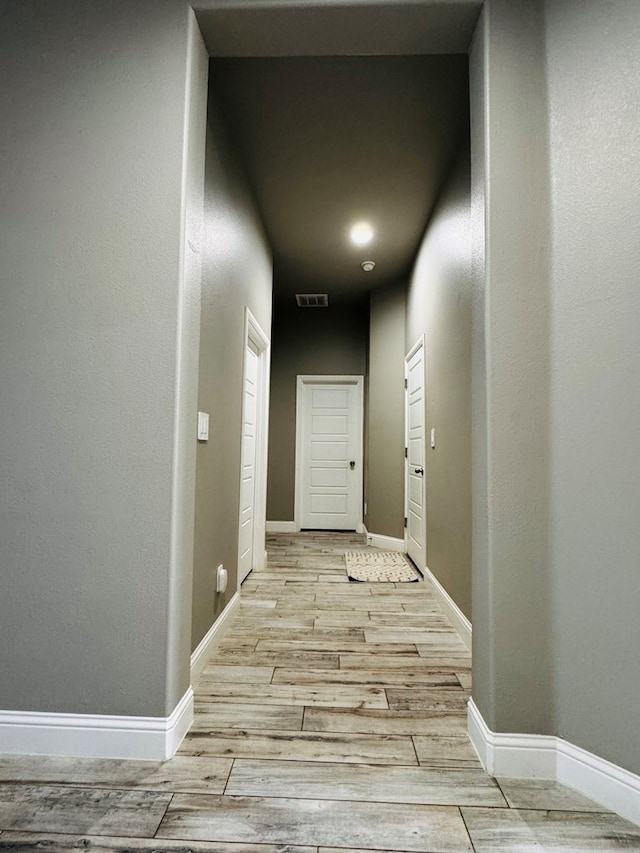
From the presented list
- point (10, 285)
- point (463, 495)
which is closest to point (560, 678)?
point (463, 495)

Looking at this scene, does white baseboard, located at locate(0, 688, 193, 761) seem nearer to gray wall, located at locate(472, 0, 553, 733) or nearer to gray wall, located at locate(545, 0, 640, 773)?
gray wall, located at locate(472, 0, 553, 733)

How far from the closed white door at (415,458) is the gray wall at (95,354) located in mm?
2379

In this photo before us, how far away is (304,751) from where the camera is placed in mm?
1484

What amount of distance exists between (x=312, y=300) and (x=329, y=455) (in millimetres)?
1925

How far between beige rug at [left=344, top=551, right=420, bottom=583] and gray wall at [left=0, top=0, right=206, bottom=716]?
216 centimetres

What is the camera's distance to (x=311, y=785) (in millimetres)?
1328

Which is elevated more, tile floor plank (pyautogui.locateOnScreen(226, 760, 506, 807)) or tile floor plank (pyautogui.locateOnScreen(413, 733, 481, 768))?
tile floor plank (pyautogui.locateOnScreen(226, 760, 506, 807))

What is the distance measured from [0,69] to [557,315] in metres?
2.12

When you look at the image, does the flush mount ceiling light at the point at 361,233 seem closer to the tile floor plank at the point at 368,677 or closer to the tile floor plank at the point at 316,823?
the tile floor plank at the point at 368,677

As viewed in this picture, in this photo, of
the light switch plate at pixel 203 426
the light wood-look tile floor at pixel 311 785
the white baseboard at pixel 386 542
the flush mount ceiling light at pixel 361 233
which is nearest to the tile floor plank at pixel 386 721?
the light wood-look tile floor at pixel 311 785

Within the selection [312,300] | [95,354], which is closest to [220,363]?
[95,354]

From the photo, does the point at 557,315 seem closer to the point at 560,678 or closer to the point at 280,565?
the point at 560,678

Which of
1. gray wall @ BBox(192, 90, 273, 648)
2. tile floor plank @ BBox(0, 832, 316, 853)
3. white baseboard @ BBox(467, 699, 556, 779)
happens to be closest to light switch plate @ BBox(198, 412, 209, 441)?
gray wall @ BBox(192, 90, 273, 648)

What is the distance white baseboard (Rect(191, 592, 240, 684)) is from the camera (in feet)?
6.35
